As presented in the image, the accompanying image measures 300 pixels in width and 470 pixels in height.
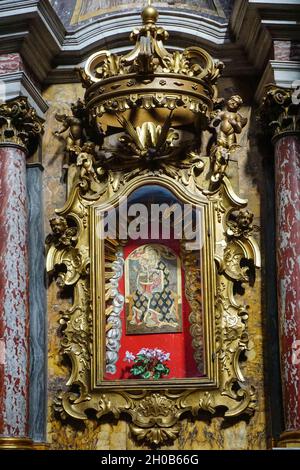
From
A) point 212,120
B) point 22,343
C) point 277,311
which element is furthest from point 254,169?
point 22,343

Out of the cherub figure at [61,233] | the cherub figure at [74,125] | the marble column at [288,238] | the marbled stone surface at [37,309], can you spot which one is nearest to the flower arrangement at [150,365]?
the marbled stone surface at [37,309]

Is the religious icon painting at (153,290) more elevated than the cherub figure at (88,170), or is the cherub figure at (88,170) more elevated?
the cherub figure at (88,170)

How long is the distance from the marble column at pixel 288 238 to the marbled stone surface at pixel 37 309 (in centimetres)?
188

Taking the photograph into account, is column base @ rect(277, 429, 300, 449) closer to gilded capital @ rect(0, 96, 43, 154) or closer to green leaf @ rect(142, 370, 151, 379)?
green leaf @ rect(142, 370, 151, 379)

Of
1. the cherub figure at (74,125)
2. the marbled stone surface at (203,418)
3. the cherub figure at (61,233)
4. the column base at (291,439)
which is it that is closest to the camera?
the column base at (291,439)

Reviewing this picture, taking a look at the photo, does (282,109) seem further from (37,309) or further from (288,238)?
(37,309)

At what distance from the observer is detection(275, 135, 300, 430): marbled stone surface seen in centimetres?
936

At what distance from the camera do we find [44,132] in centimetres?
1045

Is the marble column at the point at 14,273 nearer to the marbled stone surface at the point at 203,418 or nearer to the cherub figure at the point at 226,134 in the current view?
the marbled stone surface at the point at 203,418

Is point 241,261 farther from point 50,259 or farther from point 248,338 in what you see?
point 50,259

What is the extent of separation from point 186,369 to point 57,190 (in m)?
1.82

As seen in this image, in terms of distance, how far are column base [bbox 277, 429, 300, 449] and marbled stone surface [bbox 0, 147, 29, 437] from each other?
6.36ft

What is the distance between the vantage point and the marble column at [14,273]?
947cm
